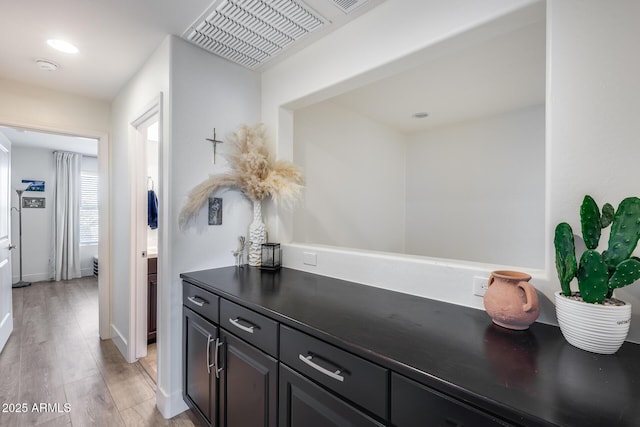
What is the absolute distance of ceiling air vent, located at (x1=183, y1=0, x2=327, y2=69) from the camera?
1.53m

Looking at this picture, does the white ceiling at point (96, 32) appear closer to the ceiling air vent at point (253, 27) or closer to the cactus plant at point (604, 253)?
the ceiling air vent at point (253, 27)

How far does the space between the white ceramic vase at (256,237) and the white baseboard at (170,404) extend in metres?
0.95

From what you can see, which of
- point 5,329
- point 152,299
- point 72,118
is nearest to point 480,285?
point 152,299

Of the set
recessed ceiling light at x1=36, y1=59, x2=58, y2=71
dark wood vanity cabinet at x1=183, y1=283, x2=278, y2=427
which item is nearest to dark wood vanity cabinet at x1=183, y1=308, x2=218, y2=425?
dark wood vanity cabinet at x1=183, y1=283, x2=278, y2=427

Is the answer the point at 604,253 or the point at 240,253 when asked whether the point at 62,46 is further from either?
the point at 604,253

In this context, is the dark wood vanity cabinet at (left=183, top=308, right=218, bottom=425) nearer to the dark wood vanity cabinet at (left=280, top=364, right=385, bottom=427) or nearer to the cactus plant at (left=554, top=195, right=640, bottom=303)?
the dark wood vanity cabinet at (left=280, top=364, right=385, bottom=427)

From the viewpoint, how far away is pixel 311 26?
66.3 inches

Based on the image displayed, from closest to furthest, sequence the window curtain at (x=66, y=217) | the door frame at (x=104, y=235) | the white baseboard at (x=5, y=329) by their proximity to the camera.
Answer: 1. the white baseboard at (x=5, y=329)
2. the door frame at (x=104, y=235)
3. the window curtain at (x=66, y=217)

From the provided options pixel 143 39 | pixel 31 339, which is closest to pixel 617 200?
pixel 143 39

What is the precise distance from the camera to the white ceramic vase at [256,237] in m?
2.06

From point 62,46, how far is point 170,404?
2.47 m

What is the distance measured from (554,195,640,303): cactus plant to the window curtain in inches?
273

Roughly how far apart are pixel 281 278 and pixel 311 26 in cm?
151

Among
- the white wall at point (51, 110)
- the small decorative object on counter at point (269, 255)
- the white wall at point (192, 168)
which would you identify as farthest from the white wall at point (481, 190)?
the white wall at point (51, 110)
